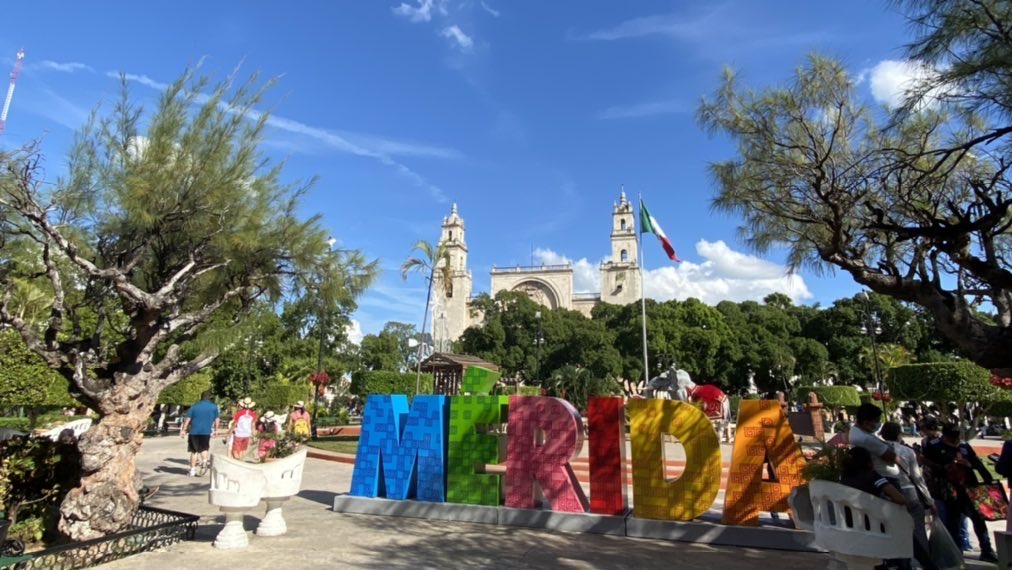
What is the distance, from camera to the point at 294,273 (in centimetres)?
829

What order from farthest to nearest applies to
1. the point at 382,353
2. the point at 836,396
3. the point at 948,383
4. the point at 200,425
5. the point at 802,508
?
1. the point at 382,353
2. the point at 836,396
3. the point at 948,383
4. the point at 200,425
5. the point at 802,508

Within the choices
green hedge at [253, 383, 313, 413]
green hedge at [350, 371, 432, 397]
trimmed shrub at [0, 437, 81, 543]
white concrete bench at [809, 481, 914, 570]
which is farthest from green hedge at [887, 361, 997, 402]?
green hedge at [253, 383, 313, 413]

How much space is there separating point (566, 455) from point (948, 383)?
21.1 metres

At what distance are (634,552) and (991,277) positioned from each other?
15.1ft

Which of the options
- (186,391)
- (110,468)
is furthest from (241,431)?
(186,391)

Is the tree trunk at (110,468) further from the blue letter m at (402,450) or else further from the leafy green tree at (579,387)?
the leafy green tree at (579,387)

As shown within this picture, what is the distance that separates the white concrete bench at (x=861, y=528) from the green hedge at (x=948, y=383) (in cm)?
2199

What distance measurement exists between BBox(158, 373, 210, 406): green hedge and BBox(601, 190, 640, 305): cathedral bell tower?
202ft

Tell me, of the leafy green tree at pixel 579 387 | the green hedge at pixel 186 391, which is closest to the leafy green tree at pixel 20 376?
the green hedge at pixel 186 391

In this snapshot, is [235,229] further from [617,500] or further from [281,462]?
[617,500]

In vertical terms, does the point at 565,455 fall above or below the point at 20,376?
below

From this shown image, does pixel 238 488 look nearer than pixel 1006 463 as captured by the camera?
No

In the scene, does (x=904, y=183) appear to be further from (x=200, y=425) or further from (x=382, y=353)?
(x=382, y=353)

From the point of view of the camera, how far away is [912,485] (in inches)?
189
